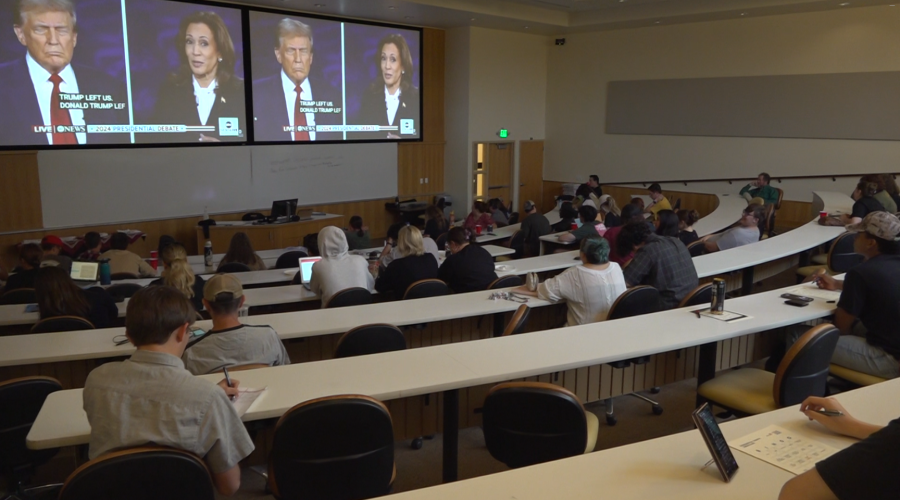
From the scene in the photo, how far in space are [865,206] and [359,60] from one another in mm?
8501

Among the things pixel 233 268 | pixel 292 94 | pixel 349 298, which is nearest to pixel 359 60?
pixel 292 94

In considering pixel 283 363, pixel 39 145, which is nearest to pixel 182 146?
pixel 39 145

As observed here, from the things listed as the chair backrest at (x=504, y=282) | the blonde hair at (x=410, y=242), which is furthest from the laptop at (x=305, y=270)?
the chair backrest at (x=504, y=282)

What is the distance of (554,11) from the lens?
43.5 ft

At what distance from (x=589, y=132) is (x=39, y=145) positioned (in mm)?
10382

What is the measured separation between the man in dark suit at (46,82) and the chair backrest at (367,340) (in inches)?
288

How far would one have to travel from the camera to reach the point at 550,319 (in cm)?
521

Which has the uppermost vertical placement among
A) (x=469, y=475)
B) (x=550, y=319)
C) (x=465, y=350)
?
(x=465, y=350)

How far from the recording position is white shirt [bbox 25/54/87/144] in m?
8.56

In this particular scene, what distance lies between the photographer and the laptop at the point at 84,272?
216 inches

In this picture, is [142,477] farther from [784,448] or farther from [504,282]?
[504,282]

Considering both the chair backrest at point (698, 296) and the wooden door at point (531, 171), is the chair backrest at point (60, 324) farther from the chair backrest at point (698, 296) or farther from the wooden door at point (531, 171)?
the wooden door at point (531, 171)

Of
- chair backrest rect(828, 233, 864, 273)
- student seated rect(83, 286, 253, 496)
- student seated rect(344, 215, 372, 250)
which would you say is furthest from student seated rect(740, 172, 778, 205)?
student seated rect(83, 286, 253, 496)

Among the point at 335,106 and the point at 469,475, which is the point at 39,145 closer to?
the point at 335,106
